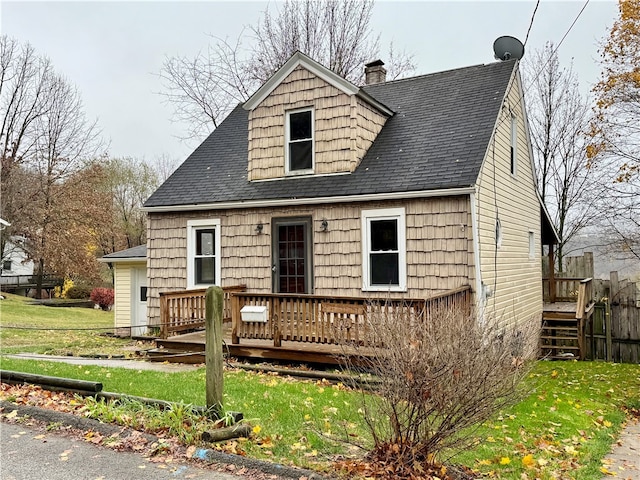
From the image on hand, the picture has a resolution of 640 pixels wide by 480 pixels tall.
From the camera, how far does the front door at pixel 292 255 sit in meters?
11.4

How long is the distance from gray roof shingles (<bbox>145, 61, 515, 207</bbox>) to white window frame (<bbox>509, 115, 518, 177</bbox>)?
1.35m

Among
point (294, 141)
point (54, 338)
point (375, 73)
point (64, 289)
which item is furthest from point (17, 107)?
point (294, 141)

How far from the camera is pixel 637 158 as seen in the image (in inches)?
567

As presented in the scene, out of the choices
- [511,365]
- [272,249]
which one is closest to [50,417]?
[511,365]

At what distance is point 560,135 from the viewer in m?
22.3

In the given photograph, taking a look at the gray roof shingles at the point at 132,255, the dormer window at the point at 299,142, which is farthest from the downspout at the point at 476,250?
the gray roof shingles at the point at 132,255

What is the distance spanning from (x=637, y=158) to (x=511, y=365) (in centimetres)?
1276

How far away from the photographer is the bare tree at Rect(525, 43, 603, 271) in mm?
22062

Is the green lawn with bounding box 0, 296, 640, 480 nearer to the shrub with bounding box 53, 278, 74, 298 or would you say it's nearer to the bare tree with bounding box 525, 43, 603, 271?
the bare tree with bounding box 525, 43, 603, 271

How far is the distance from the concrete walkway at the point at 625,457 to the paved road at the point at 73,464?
3588 millimetres

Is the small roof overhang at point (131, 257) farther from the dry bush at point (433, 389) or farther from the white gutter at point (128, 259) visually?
the dry bush at point (433, 389)

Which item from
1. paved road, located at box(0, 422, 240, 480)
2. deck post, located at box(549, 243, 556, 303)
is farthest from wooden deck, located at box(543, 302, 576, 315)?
paved road, located at box(0, 422, 240, 480)

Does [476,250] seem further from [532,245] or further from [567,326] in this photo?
[567,326]

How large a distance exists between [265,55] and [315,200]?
17.9 metres
